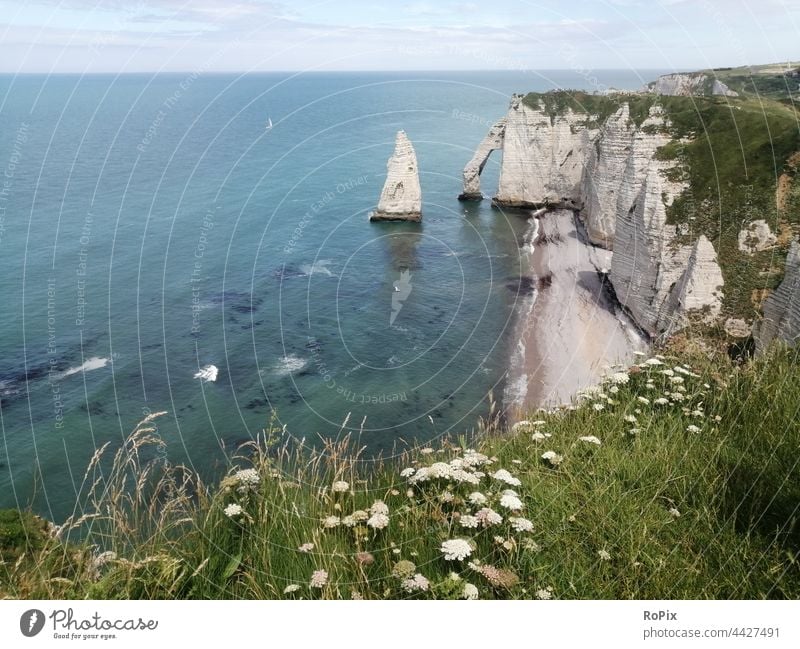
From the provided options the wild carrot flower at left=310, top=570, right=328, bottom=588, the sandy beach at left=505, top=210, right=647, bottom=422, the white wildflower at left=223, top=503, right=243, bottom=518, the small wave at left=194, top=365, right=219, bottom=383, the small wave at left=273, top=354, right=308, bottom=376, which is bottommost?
the small wave at left=194, top=365, right=219, bottom=383

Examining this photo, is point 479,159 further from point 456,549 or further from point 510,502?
point 456,549

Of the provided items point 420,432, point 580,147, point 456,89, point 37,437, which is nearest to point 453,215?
point 580,147

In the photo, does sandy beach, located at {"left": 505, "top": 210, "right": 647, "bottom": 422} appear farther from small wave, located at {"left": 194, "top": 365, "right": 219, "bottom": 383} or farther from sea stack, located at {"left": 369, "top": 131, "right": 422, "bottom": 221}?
small wave, located at {"left": 194, "top": 365, "right": 219, "bottom": 383}

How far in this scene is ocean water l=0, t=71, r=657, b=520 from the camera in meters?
29.4

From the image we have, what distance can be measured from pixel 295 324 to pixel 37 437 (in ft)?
55.1

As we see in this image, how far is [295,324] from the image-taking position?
4094 centimetres

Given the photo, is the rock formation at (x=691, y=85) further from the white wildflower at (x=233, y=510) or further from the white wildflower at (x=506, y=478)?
the white wildflower at (x=233, y=510)

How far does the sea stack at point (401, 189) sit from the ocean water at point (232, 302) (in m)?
2.08

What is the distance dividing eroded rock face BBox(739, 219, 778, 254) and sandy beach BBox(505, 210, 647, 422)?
7.60 m

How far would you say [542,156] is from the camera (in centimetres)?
7056

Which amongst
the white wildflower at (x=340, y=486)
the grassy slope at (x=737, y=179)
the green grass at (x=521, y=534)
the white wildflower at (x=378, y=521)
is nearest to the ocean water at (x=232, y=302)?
the white wildflower at (x=340, y=486)

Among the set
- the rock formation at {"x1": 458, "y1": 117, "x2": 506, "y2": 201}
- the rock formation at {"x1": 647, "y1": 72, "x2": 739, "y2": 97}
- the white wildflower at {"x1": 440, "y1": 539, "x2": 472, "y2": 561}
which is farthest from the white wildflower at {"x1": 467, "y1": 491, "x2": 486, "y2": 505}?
the rock formation at {"x1": 647, "y1": 72, "x2": 739, "y2": 97}

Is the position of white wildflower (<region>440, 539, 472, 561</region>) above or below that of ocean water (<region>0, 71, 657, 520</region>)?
above

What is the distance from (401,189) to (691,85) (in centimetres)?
5154
